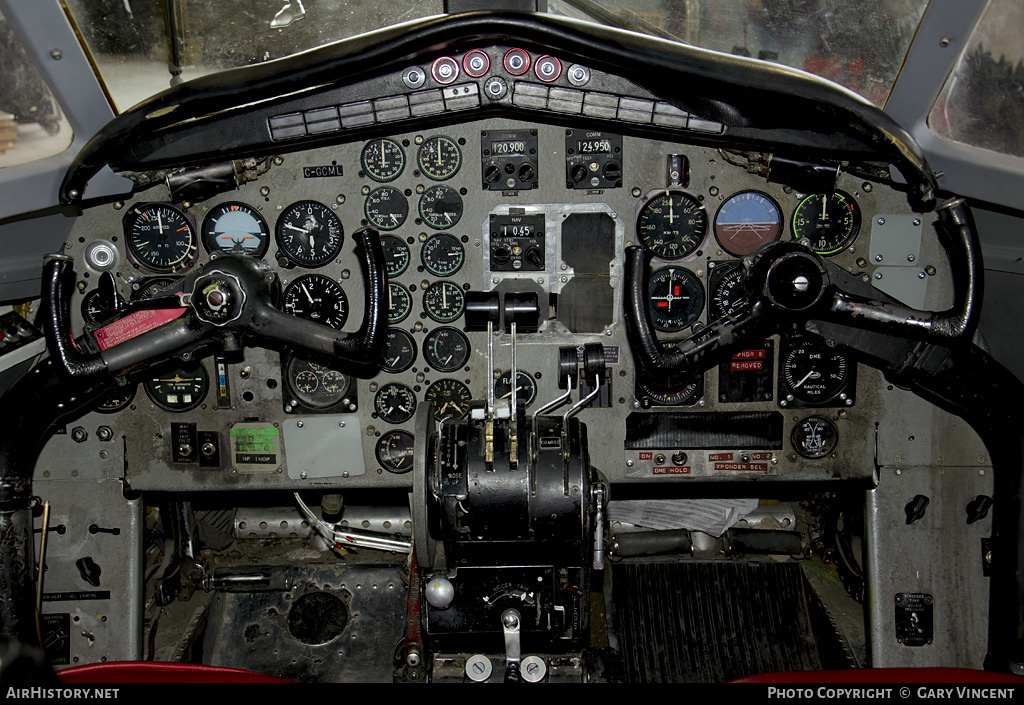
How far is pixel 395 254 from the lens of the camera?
3162 millimetres

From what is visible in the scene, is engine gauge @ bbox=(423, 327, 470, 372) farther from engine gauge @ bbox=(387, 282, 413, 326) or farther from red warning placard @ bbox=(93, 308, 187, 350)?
red warning placard @ bbox=(93, 308, 187, 350)

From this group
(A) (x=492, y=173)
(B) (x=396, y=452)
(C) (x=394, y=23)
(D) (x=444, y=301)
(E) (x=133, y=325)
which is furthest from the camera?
(B) (x=396, y=452)

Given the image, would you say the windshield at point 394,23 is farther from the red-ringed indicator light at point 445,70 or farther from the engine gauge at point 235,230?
the engine gauge at point 235,230

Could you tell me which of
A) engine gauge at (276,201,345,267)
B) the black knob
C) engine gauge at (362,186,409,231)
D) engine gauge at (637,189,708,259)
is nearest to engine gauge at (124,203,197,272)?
engine gauge at (276,201,345,267)

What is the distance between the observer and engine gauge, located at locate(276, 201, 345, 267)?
3.13 meters

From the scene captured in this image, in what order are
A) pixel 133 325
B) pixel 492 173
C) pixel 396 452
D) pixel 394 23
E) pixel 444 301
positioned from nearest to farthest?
pixel 133 325 → pixel 394 23 → pixel 492 173 → pixel 444 301 → pixel 396 452

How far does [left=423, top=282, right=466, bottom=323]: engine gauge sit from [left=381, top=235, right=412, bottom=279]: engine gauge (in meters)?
0.14

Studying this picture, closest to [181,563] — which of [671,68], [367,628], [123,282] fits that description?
[367,628]

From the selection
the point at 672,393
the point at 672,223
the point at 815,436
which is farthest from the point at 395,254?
the point at 815,436

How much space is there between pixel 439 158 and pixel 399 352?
801 mm

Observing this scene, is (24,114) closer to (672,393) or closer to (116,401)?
(116,401)

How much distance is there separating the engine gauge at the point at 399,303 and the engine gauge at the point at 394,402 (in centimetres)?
27

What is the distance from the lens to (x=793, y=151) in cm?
286

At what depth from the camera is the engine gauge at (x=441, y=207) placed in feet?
10.3
